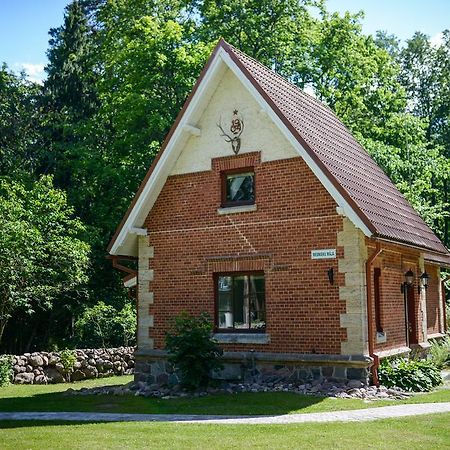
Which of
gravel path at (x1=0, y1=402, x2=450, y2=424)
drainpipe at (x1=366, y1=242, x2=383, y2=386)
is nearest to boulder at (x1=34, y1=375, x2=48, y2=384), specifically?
gravel path at (x1=0, y1=402, x2=450, y2=424)

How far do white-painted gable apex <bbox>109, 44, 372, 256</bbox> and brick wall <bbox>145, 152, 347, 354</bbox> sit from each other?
0.24 m

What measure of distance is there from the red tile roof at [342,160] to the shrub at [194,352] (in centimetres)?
438

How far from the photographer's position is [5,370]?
58.3 ft

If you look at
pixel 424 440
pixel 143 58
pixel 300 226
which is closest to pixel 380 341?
pixel 300 226

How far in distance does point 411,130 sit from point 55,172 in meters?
16.7

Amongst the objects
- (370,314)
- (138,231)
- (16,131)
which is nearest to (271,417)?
(370,314)

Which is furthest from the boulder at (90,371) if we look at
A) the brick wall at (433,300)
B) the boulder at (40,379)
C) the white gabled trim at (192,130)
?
the brick wall at (433,300)

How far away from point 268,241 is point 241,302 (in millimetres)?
1635

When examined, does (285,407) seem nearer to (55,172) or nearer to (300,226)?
(300,226)

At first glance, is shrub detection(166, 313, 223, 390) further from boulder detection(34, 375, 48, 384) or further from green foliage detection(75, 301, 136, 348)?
green foliage detection(75, 301, 136, 348)

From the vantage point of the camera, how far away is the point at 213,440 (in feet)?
28.5

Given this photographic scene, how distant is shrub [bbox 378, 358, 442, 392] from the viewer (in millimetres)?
13375

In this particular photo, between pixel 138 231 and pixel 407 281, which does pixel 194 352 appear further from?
pixel 407 281

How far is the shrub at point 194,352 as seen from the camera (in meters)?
13.9
